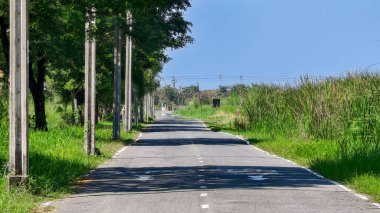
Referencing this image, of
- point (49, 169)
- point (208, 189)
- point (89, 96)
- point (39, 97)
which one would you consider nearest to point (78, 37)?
point (89, 96)

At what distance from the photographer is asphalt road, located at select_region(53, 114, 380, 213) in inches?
541

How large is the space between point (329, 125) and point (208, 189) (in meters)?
17.5

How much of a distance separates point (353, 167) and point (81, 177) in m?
6.79

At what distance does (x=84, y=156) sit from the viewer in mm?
26250

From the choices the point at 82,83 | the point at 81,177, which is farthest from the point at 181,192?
→ the point at 82,83

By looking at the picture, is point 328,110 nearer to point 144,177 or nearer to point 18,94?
point 144,177

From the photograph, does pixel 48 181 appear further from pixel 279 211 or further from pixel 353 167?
pixel 353 167

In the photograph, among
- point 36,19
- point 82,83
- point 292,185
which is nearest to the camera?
point 292,185

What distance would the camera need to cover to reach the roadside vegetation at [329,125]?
67.8ft

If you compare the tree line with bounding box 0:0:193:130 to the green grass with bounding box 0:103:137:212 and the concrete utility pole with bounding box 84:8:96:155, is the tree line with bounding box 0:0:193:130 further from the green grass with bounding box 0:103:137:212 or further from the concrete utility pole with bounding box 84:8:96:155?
the green grass with bounding box 0:103:137:212

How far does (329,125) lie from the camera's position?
3331cm

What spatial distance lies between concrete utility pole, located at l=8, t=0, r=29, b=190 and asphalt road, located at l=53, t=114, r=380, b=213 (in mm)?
1184

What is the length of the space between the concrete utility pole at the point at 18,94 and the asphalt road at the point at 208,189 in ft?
3.89

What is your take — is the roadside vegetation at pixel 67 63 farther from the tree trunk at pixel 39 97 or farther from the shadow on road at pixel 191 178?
the shadow on road at pixel 191 178
